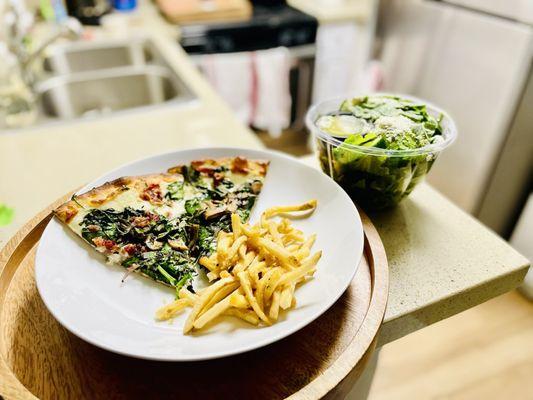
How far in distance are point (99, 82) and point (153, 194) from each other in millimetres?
1362

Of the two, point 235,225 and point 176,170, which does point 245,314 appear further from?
point 176,170

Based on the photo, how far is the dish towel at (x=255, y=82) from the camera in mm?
2494

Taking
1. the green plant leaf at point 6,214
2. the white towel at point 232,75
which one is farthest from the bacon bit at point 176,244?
the white towel at point 232,75

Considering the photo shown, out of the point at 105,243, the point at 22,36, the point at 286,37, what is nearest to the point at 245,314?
the point at 105,243

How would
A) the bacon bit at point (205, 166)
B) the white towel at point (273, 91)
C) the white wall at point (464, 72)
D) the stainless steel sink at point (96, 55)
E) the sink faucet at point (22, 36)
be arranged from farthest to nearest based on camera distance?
the white towel at point (273, 91) < the stainless steel sink at point (96, 55) < the white wall at point (464, 72) < the sink faucet at point (22, 36) < the bacon bit at point (205, 166)

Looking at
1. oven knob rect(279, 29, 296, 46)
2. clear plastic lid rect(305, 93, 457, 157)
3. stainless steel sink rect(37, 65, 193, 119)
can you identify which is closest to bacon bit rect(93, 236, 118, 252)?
clear plastic lid rect(305, 93, 457, 157)

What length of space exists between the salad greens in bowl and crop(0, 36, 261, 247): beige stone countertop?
443 mm

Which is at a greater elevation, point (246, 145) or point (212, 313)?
point (212, 313)

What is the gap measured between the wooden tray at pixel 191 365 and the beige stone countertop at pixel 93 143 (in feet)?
1.28

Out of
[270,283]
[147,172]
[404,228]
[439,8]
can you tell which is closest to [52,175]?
[147,172]

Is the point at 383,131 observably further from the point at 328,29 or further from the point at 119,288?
the point at 328,29

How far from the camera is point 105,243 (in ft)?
2.30

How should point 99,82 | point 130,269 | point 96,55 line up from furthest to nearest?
point 96,55, point 99,82, point 130,269

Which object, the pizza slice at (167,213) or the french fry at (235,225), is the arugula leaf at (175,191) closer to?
the pizza slice at (167,213)
